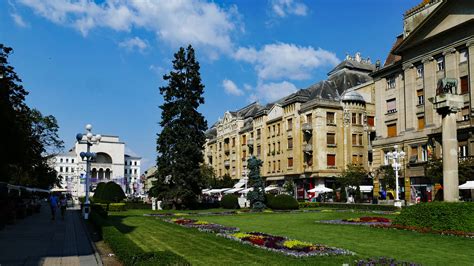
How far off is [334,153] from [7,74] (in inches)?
1606

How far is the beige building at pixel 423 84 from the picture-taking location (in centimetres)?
4081

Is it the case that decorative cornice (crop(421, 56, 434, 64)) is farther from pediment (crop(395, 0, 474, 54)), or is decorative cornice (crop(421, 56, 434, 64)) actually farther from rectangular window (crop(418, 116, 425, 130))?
rectangular window (crop(418, 116, 425, 130))

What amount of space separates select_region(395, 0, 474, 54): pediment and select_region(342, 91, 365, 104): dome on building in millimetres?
16244

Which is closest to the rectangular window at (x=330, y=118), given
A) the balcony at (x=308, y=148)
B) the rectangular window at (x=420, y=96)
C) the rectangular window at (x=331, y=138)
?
the rectangular window at (x=331, y=138)

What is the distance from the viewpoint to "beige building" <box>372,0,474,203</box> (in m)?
40.8

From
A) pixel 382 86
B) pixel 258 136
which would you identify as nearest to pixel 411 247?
pixel 382 86

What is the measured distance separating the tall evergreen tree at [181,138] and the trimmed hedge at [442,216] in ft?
93.0

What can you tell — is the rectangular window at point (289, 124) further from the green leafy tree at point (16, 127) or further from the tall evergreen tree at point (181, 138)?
the green leafy tree at point (16, 127)

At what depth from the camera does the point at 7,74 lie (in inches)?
1460

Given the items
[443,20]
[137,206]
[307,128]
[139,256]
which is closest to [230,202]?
[137,206]

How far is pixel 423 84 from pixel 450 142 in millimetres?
27831

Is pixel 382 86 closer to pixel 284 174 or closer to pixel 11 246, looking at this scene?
pixel 284 174

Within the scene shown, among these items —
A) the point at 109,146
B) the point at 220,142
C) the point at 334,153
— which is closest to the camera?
the point at 334,153

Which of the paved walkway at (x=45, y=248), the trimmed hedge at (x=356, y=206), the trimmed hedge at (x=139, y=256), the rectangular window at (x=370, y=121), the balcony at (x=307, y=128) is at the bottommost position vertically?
the trimmed hedge at (x=356, y=206)
